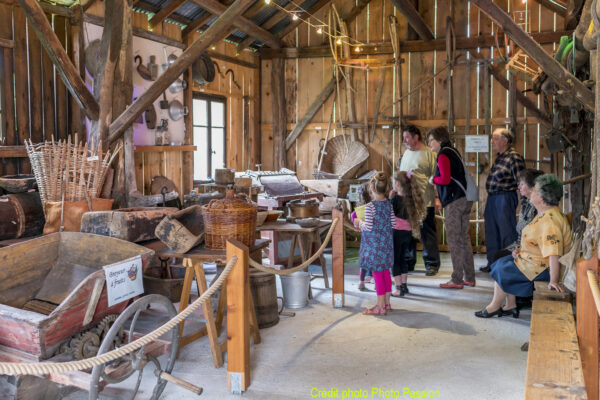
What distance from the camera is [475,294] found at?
5691mm

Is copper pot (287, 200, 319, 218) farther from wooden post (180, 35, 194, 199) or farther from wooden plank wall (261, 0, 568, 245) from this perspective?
wooden plank wall (261, 0, 568, 245)

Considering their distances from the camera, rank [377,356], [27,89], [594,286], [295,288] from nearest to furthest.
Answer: [594,286]
[377,356]
[295,288]
[27,89]

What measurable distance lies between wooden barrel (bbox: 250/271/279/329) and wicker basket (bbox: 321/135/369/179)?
15.6 ft

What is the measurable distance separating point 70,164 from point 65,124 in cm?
116

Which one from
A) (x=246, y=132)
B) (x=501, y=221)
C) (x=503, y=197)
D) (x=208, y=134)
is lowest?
(x=501, y=221)

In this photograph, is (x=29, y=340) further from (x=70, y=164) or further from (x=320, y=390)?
(x=70, y=164)

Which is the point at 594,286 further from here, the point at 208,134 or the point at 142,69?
the point at 208,134

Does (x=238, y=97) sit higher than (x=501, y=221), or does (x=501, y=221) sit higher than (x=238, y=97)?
(x=238, y=97)

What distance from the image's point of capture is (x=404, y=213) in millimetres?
5562

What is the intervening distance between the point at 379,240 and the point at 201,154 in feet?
14.2

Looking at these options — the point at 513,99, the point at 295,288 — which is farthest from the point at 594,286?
the point at 513,99

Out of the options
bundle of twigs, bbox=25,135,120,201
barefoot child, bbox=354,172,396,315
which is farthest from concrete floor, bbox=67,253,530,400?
bundle of twigs, bbox=25,135,120,201

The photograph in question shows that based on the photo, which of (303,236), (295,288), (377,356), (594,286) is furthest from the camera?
(303,236)

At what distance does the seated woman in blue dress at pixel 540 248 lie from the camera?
13.2 ft
